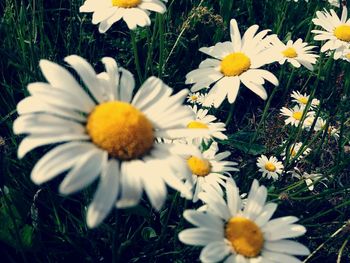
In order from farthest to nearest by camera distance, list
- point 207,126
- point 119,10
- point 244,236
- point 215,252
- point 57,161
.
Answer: point 207,126 < point 119,10 < point 244,236 < point 215,252 < point 57,161

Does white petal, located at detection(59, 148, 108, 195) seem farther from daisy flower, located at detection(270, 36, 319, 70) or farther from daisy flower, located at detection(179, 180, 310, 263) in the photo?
daisy flower, located at detection(270, 36, 319, 70)

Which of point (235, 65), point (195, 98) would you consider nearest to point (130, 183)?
point (235, 65)

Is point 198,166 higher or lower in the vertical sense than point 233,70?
lower

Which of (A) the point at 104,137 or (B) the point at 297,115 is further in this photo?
(B) the point at 297,115

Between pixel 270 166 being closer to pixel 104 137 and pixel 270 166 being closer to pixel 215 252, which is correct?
pixel 215 252

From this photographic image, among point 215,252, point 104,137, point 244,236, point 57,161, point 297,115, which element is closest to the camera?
point 57,161

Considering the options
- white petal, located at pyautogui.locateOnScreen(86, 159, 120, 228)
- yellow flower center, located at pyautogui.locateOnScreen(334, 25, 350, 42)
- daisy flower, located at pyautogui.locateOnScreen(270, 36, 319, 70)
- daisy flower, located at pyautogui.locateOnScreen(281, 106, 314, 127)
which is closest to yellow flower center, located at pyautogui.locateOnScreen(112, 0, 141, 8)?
daisy flower, located at pyautogui.locateOnScreen(270, 36, 319, 70)

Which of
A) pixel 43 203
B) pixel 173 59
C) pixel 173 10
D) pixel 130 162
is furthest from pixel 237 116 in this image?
pixel 130 162

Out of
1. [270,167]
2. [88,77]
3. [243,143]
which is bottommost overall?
[270,167]
